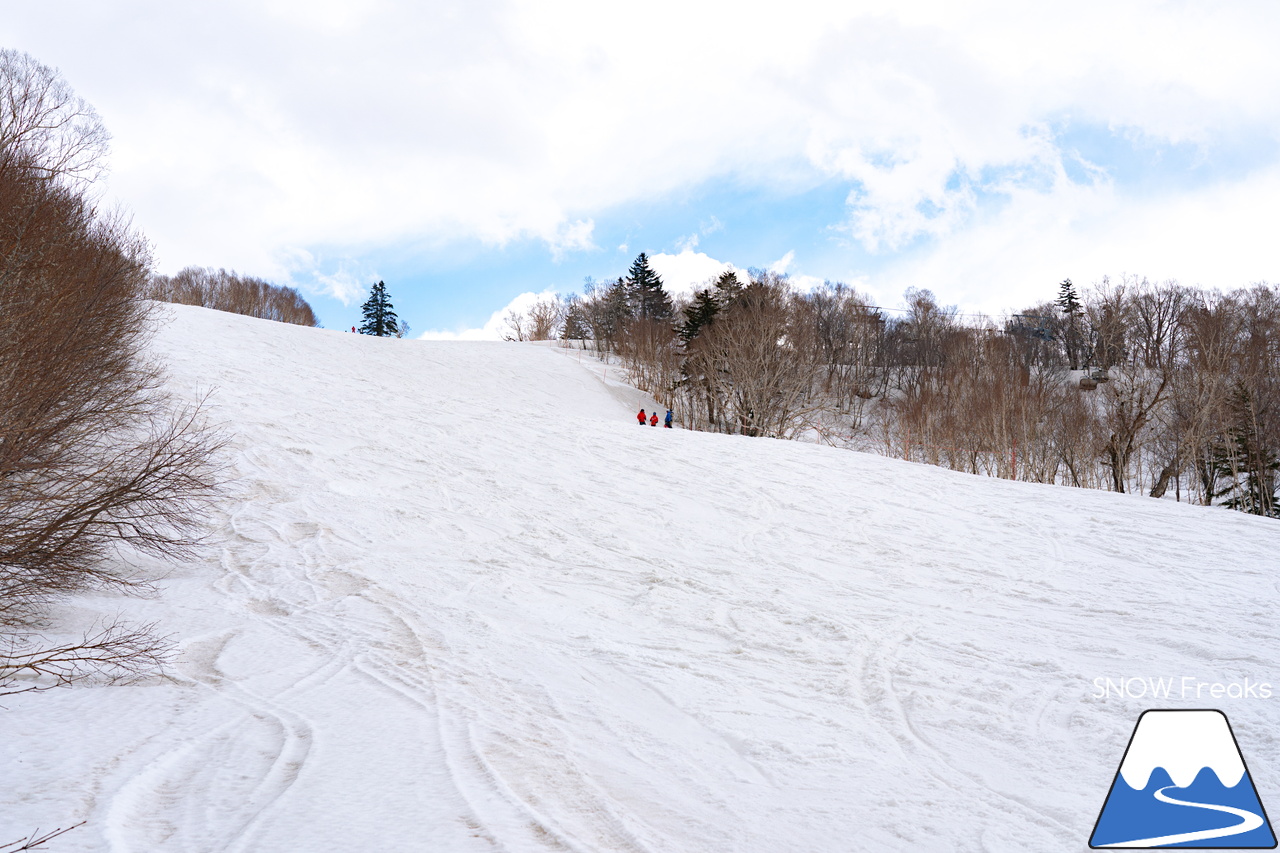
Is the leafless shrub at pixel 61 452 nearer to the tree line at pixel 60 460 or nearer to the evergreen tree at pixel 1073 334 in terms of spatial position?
the tree line at pixel 60 460

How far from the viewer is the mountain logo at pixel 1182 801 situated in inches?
142

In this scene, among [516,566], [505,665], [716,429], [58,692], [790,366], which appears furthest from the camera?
[716,429]

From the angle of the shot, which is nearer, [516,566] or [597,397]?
[516,566]

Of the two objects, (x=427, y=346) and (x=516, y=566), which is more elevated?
(x=427, y=346)

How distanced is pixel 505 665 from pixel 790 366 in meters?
32.9

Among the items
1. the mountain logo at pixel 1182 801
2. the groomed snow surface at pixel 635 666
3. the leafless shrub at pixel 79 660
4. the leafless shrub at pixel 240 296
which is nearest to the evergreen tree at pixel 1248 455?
the groomed snow surface at pixel 635 666

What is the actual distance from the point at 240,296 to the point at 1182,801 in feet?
314

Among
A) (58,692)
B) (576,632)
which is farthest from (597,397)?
(58,692)

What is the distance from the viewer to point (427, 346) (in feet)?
153

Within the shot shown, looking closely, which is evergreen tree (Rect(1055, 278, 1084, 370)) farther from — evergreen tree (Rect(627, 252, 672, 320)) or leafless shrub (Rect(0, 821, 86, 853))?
leafless shrub (Rect(0, 821, 86, 853))

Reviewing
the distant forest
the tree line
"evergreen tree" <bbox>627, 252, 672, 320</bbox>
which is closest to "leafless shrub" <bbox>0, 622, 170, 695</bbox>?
the tree line

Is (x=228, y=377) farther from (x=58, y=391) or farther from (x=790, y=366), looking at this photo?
(x=790, y=366)

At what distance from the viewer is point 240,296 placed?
80.9 m

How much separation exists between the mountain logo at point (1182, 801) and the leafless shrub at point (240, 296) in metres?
90.0
